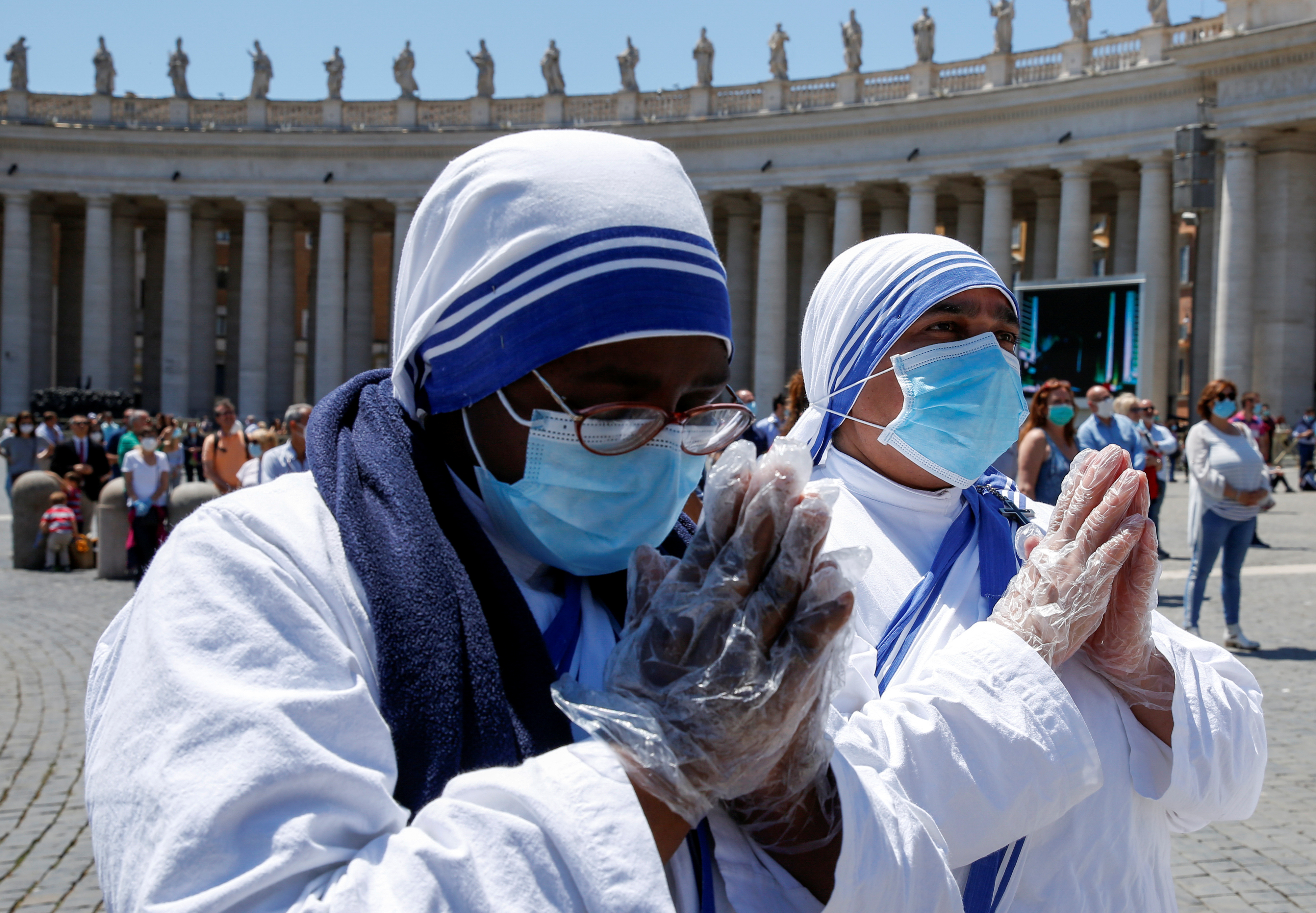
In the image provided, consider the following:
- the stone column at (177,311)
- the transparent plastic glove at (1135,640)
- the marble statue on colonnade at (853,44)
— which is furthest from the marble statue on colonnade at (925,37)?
the transparent plastic glove at (1135,640)

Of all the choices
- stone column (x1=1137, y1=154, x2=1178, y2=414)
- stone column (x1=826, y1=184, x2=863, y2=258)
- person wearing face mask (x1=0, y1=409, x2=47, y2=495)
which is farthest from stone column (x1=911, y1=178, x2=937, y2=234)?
person wearing face mask (x1=0, y1=409, x2=47, y2=495)

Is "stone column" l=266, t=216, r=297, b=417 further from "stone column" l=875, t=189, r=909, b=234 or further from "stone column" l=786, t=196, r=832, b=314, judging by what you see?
Result: "stone column" l=875, t=189, r=909, b=234

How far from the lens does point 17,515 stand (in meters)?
15.6

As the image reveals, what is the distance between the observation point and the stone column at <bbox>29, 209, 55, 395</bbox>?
170 feet

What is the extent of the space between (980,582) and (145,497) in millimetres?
13719

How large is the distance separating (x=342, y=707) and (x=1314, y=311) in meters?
40.1

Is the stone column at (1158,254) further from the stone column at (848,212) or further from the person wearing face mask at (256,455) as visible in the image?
the person wearing face mask at (256,455)

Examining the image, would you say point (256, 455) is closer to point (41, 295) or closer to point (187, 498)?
point (187, 498)

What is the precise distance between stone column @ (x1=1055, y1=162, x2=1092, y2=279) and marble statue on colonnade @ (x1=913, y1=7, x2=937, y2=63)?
24.5ft

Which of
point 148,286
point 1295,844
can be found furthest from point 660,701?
point 148,286

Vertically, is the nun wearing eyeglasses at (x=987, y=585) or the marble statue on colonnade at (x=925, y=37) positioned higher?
the marble statue on colonnade at (x=925, y=37)

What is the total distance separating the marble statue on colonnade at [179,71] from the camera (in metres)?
52.0

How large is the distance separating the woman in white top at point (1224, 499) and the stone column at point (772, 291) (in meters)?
35.6

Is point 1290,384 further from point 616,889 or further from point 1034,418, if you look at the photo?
point 616,889
